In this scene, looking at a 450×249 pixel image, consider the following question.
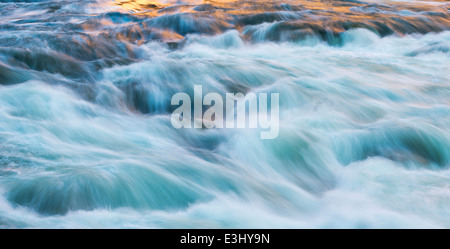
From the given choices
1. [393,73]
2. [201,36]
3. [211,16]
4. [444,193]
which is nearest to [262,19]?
[211,16]

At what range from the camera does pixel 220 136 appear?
4.96 meters

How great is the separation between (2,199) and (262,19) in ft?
30.1

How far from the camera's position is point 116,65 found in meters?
7.09

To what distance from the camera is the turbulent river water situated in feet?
11.0

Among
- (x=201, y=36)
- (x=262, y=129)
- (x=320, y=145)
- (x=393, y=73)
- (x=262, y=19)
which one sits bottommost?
(x=320, y=145)

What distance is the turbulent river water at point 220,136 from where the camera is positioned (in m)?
3.36

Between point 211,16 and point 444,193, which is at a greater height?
point 211,16
